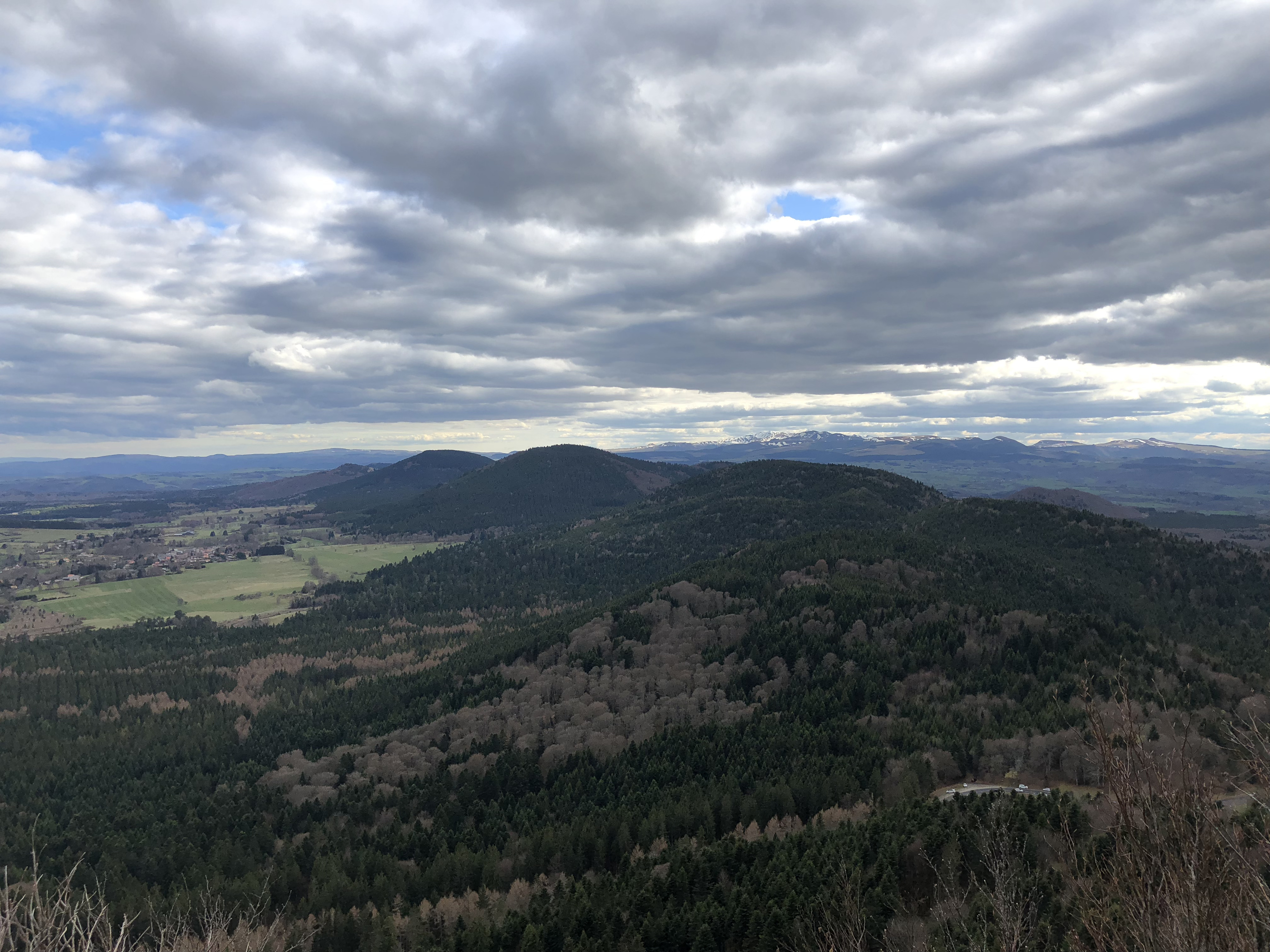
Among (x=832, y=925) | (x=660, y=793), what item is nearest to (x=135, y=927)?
(x=660, y=793)

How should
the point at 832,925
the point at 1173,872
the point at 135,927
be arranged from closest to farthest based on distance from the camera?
1. the point at 1173,872
2. the point at 832,925
3. the point at 135,927

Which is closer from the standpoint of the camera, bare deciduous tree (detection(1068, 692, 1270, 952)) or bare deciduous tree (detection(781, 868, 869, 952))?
bare deciduous tree (detection(1068, 692, 1270, 952))

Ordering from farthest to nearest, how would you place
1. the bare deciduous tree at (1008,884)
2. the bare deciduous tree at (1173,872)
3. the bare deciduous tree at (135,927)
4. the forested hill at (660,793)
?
1. the forested hill at (660,793)
2. the bare deciduous tree at (135,927)
3. the bare deciduous tree at (1008,884)
4. the bare deciduous tree at (1173,872)

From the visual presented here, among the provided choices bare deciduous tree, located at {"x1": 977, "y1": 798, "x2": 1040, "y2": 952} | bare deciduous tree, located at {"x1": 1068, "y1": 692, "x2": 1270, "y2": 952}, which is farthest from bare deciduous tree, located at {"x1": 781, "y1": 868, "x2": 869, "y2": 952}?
bare deciduous tree, located at {"x1": 1068, "y1": 692, "x2": 1270, "y2": 952}

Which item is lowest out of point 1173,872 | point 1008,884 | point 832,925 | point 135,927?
point 135,927

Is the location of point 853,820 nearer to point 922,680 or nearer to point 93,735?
point 922,680

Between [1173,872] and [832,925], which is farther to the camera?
[832,925]

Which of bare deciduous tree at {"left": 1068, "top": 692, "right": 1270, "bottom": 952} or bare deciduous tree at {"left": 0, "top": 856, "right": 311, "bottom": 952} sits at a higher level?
bare deciduous tree at {"left": 1068, "top": 692, "right": 1270, "bottom": 952}

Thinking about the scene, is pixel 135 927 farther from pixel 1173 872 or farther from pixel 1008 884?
pixel 1173 872

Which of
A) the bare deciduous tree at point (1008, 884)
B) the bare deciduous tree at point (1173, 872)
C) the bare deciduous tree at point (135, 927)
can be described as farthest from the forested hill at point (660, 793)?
the bare deciduous tree at point (1173, 872)

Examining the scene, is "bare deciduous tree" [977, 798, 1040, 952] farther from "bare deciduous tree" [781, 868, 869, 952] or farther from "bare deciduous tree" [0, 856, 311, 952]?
"bare deciduous tree" [0, 856, 311, 952]

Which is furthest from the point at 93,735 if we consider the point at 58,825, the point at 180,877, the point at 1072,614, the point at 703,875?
the point at 1072,614

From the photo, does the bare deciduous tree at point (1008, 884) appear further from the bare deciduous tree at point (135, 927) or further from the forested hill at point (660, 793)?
the bare deciduous tree at point (135, 927)
